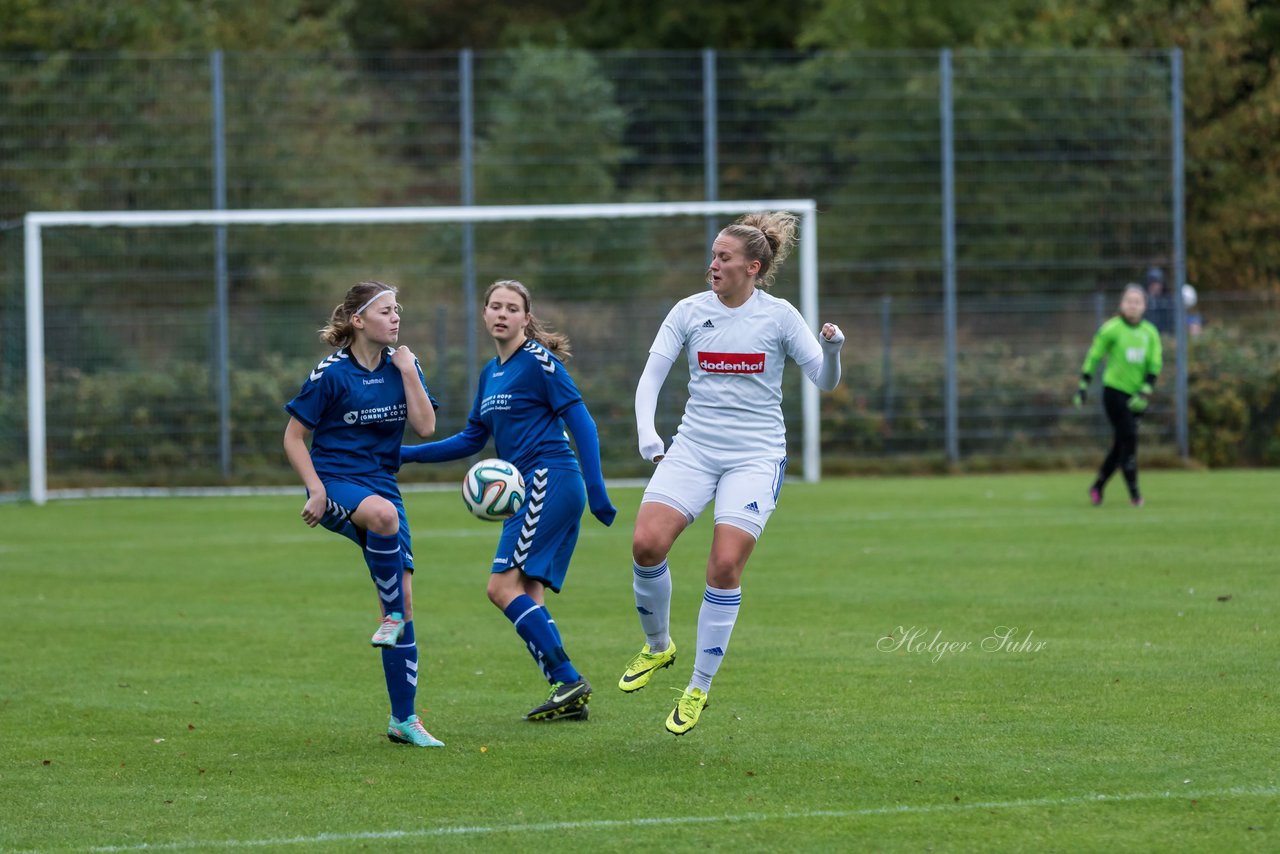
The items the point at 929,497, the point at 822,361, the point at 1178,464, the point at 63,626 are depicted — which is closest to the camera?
the point at 822,361

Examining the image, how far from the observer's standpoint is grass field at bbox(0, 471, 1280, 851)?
550 cm

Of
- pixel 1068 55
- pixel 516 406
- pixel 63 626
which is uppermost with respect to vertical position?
pixel 1068 55

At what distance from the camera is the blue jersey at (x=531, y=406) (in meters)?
7.54

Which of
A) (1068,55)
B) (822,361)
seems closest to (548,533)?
(822,361)

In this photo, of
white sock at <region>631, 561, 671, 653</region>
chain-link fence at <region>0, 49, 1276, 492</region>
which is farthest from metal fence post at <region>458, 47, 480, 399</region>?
white sock at <region>631, 561, 671, 653</region>

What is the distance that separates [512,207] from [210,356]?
4694 millimetres

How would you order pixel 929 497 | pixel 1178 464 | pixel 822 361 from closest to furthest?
pixel 822 361, pixel 929 497, pixel 1178 464

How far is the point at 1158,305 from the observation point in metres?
24.5

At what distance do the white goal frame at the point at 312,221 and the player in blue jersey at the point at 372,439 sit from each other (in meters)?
14.3

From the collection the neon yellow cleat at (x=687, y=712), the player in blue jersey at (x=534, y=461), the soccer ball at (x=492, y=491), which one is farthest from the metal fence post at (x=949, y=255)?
the neon yellow cleat at (x=687, y=712)

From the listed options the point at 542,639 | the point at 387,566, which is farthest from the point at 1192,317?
the point at 387,566

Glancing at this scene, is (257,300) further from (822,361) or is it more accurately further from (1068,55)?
(822,361)

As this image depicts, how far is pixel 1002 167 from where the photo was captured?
2477 cm

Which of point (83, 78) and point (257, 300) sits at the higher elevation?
point (83, 78)
